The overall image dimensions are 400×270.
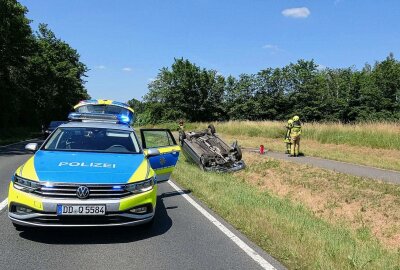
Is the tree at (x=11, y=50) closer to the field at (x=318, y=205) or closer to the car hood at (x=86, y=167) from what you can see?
the field at (x=318, y=205)

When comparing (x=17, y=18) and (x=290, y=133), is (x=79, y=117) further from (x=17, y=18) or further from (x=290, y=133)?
(x=17, y=18)

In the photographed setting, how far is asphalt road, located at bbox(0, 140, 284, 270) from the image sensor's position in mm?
5172

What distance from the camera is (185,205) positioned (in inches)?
360

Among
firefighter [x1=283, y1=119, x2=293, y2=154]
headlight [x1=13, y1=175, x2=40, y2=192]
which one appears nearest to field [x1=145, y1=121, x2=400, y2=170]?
firefighter [x1=283, y1=119, x2=293, y2=154]

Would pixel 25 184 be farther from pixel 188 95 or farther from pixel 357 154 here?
pixel 188 95

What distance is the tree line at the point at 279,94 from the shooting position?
68375 mm

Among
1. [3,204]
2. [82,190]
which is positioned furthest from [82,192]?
[3,204]

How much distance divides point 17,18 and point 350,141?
35.3 m

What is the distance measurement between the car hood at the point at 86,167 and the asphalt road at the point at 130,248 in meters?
0.87

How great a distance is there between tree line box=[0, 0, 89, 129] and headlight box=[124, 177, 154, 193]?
1621 inches

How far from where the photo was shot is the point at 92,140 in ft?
25.7

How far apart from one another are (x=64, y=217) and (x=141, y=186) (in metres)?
1.12

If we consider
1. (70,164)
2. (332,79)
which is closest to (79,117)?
(70,164)

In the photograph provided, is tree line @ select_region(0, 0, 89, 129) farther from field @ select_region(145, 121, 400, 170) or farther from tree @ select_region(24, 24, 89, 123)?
field @ select_region(145, 121, 400, 170)
